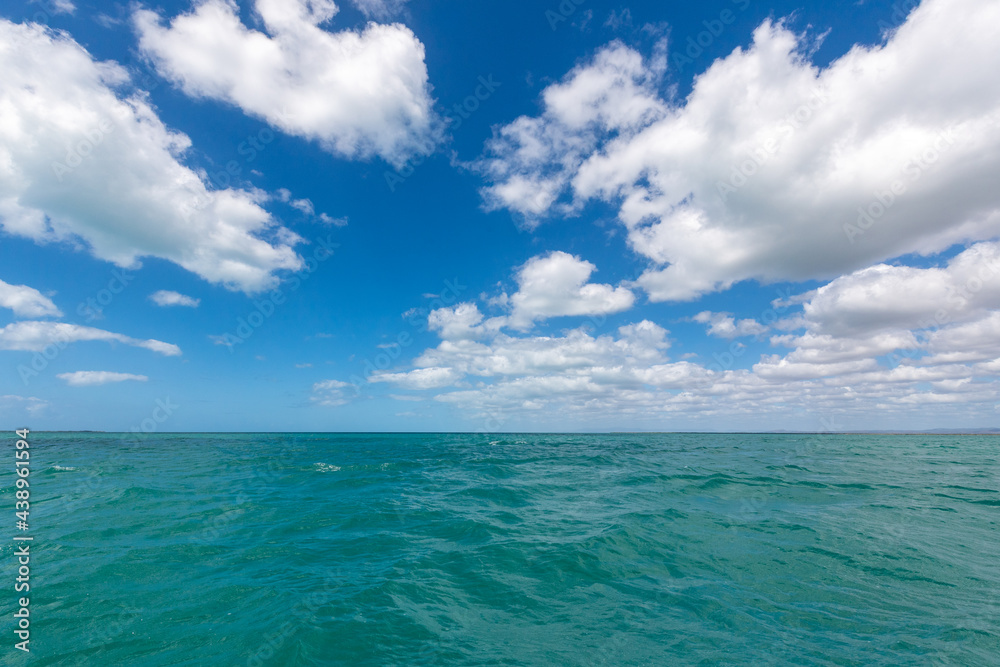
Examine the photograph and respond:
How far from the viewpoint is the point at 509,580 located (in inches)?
390

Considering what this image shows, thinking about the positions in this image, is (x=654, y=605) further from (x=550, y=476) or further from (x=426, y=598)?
(x=550, y=476)

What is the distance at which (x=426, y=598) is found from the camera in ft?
29.2

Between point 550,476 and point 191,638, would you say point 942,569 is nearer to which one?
point 191,638

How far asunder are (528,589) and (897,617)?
24.9 ft

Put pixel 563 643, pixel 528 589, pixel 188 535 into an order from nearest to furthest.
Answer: pixel 563 643
pixel 528 589
pixel 188 535

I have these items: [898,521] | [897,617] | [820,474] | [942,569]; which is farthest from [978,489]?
[897,617]

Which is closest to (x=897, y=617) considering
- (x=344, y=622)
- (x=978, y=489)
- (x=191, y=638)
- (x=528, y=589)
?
(x=528, y=589)

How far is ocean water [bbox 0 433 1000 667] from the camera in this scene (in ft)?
22.8

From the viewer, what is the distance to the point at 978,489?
2192cm

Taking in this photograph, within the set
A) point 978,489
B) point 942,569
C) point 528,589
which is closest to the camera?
point 528,589

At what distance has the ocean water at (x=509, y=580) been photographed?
6941 mm

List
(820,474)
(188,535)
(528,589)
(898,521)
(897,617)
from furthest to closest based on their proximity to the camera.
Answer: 1. (820,474)
2. (898,521)
3. (188,535)
4. (528,589)
5. (897,617)

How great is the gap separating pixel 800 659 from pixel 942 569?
756 cm

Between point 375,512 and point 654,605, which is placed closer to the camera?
point 654,605
